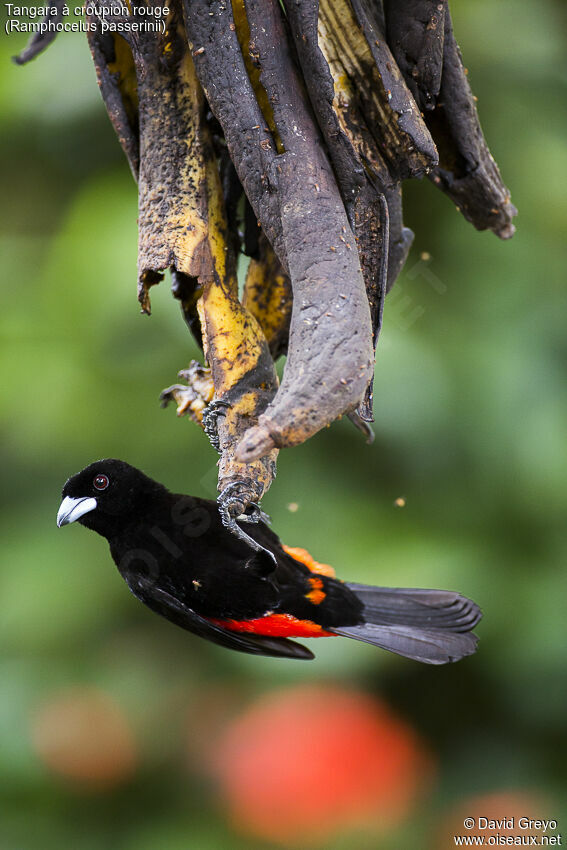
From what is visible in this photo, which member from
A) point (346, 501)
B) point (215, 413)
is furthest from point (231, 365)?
point (346, 501)

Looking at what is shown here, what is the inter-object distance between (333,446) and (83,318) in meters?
0.67

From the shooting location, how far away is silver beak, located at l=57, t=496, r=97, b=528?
727 mm

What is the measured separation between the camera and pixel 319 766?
5.67 ft

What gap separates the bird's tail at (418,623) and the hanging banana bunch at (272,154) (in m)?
0.21

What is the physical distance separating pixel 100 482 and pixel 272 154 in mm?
346

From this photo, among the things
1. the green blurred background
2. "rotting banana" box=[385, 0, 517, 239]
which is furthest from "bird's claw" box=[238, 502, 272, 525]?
the green blurred background

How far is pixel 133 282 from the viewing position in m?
1.84

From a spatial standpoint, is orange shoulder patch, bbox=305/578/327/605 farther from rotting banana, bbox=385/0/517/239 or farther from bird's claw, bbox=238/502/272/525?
rotting banana, bbox=385/0/517/239

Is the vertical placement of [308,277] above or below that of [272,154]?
below

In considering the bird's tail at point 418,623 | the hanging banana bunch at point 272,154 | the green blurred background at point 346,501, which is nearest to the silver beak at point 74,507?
the hanging banana bunch at point 272,154

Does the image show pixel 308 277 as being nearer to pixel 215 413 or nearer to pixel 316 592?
pixel 215 413

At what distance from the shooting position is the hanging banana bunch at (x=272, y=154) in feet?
1.66

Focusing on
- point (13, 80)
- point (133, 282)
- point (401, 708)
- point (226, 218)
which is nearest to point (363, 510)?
point (401, 708)

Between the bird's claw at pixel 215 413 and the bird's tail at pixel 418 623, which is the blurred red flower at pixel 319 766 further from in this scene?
the bird's claw at pixel 215 413
